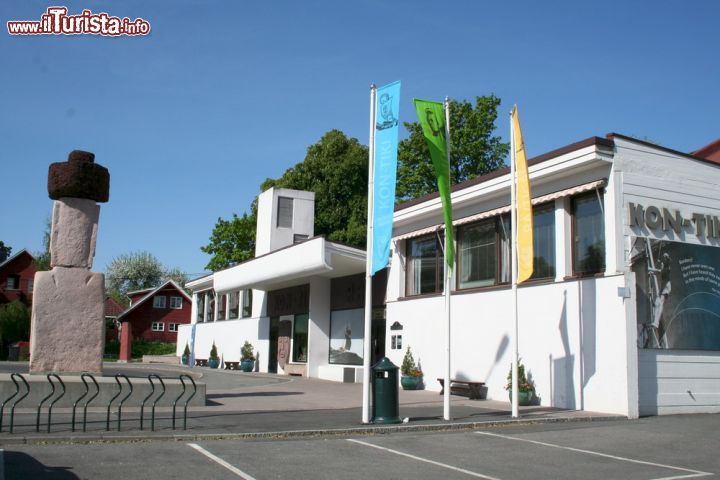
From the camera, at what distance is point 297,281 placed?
31.7 meters


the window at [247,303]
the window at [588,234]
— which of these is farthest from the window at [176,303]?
the window at [588,234]

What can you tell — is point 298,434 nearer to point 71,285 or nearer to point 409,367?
point 71,285

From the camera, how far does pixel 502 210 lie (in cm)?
1928

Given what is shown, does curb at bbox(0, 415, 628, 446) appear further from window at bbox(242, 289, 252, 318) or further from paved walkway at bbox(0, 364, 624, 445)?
window at bbox(242, 289, 252, 318)

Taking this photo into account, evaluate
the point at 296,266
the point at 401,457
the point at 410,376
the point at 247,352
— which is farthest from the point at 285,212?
the point at 401,457

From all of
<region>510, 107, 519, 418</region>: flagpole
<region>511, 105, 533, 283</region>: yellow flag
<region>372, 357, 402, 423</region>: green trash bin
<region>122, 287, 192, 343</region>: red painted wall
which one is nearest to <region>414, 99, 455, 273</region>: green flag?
<region>510, 107, 519, 418</region>: flagpole

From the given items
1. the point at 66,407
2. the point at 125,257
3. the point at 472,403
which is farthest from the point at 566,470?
the point at 125,257

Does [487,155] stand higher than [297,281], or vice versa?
[487,155]

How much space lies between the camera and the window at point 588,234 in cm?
1662

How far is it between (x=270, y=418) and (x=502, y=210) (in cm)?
855

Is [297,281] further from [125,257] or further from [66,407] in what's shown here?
[125,257]

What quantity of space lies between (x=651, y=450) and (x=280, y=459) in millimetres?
5677

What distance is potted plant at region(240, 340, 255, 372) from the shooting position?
1417 inches

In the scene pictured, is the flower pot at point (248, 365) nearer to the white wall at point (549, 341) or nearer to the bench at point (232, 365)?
the bench at point (232, 365)
